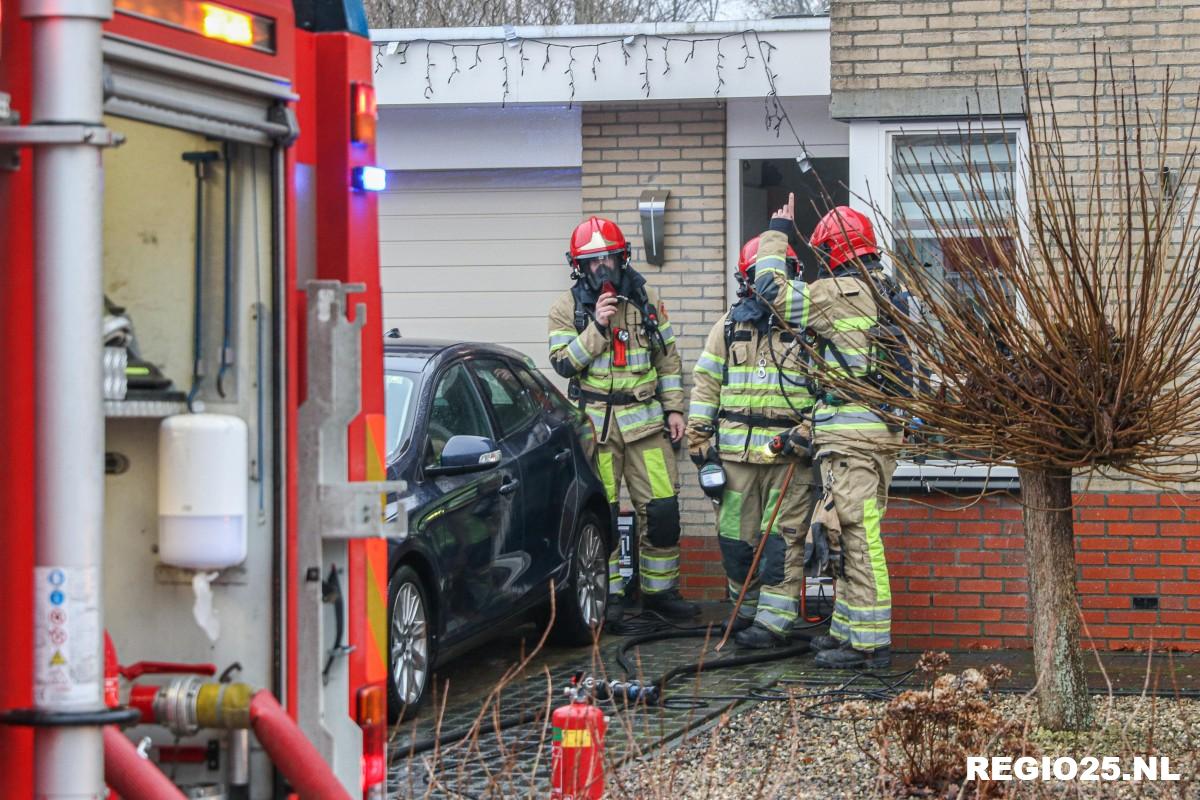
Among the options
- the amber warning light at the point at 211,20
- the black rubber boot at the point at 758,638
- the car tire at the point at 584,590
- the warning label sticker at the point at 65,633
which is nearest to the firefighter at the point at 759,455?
the black rubber boot at the point at 758,638

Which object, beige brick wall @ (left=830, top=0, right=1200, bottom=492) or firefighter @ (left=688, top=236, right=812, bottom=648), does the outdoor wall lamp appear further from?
beige brick wall @ (left=830, top=0, right=1200, bottom=492)

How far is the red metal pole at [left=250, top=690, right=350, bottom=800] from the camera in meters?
3.33

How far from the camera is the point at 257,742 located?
3.41 metres

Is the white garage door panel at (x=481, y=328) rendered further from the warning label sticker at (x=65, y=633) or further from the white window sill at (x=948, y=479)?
the warning label sticker at (x=65, y=633)

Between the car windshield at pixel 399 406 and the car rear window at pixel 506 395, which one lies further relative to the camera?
the car rear window at pixel 506 395

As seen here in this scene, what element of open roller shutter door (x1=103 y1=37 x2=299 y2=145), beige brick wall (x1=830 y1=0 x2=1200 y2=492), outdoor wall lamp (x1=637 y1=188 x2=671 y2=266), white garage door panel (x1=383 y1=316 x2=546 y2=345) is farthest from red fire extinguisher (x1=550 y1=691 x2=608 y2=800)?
white garage door panel (x1=383 y1=316 x2=546 y2=345)

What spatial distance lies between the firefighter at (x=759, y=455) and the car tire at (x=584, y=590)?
29.6 inches

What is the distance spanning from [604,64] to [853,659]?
4.30m

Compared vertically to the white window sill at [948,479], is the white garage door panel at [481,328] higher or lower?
higher

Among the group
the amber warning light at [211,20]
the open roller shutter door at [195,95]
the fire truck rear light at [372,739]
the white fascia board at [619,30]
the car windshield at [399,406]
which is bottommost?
the fire truck rear light at [372,739]

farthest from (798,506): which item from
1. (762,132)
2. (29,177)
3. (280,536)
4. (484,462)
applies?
(29,177)

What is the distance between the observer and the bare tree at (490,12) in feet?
82.9

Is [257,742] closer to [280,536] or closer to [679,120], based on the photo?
Result: [280,536]

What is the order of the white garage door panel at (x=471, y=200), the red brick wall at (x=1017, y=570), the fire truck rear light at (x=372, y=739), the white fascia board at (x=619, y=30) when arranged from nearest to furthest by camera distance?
the fire truck rear light at (x=372, y=739) < the red brick wall at (x=1017, y=570) < the white fascia board at (x=619, y=30) < the white garage door panel at (x=471, y=200)
